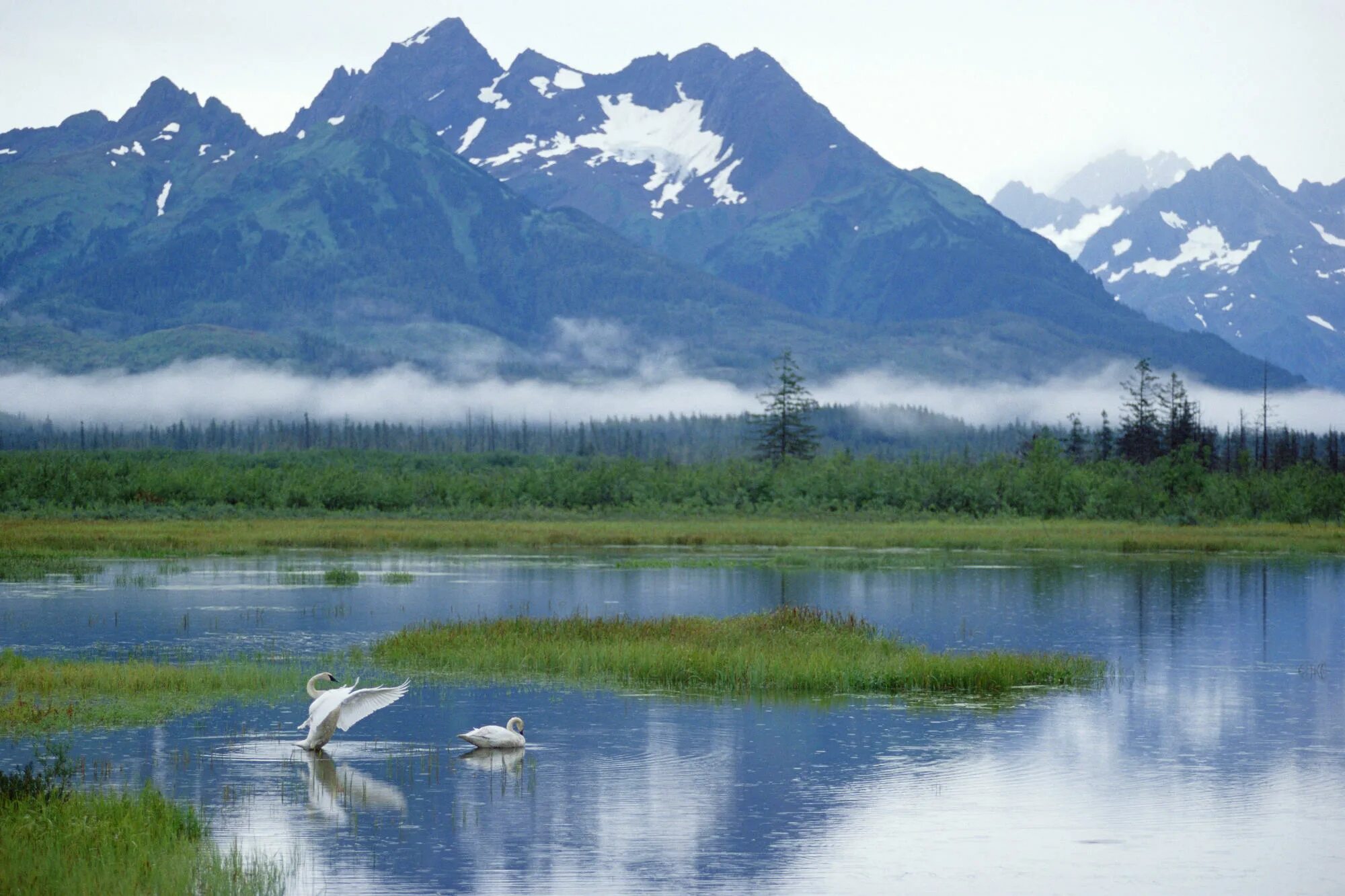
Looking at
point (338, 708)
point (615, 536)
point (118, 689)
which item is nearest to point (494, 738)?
point (338, 708)

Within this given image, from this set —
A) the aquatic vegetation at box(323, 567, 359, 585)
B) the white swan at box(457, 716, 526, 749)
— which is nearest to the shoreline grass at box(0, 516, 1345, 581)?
the aquatic vegetation at box(323, 567, 359, 585)

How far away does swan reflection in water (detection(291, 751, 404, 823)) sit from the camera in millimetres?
26070

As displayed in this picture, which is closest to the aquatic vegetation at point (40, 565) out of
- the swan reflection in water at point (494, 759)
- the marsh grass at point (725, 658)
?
the marsh grass at point (725, 658)

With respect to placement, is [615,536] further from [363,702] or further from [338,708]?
[338,708]

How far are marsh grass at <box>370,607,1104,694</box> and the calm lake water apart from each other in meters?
1.72

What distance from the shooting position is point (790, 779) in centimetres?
2873

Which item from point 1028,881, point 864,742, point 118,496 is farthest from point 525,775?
point 118,496

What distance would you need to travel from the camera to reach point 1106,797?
2806 centimetres

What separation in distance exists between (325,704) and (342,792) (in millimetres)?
3307

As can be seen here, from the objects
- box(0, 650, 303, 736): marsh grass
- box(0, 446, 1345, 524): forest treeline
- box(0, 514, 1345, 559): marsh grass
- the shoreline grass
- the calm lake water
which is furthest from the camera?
box(0, 446, 1345, 524): forest treeline

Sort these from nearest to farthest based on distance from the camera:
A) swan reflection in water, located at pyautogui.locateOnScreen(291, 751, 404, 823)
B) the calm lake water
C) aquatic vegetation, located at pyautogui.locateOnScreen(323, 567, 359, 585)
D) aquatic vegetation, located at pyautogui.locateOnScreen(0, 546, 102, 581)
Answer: the calm lake water < swan reflection in water, located at pyautogui.locateOnScreen(291, 751, 404, 823) < aquatic vegetation, located at pyautogui.locateOnScreen(323, 567, 359, 585) < aquatic vegetation, located at pyautogui.locateOnScreen(0, 546, 102, 581)

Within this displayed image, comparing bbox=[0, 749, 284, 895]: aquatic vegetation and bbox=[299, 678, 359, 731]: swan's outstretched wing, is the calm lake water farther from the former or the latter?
bbox=[0, 749, 284, 895]: aquatic vegetation

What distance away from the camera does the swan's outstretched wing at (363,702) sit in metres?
30.7

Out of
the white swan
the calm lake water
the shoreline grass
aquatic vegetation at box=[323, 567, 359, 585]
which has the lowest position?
the calm lake water
